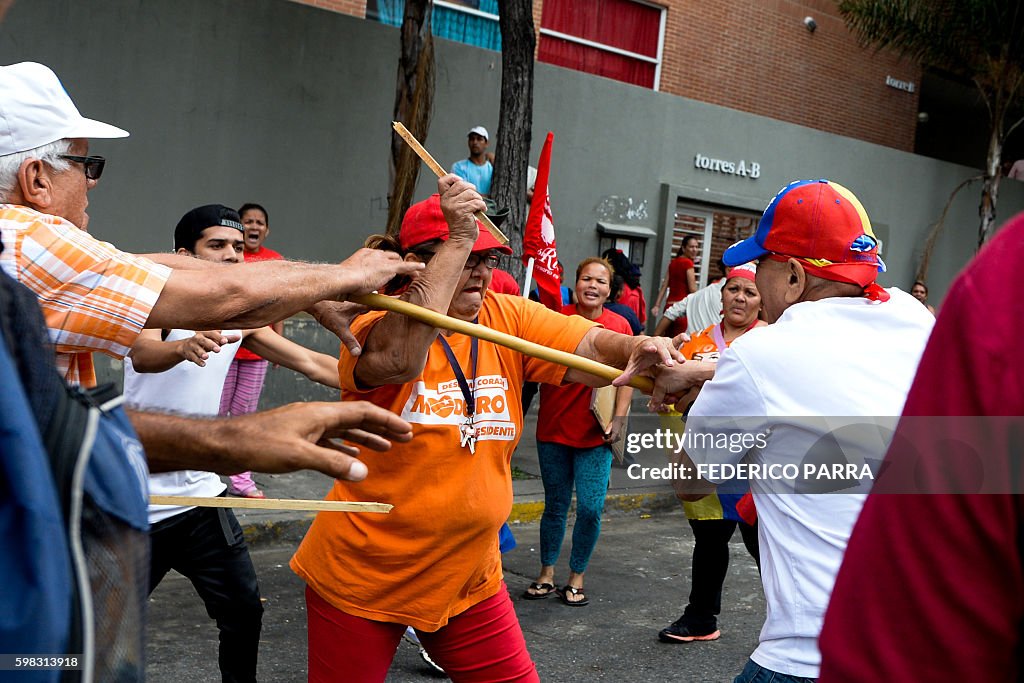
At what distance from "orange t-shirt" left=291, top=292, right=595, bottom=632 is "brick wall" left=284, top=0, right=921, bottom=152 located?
11396 millimetres

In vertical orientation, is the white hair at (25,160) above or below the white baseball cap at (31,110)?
below

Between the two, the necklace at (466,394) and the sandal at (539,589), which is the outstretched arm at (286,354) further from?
the sandal at (539,589)

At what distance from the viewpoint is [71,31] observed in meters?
8.98

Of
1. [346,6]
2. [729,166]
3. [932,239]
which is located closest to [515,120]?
[346,6]

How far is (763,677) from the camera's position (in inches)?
97.4

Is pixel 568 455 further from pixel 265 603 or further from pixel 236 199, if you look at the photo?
pixel 236 199

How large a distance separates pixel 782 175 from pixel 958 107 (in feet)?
26.9

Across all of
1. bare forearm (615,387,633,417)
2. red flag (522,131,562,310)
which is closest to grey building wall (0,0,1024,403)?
red flag (522,131,562,310)

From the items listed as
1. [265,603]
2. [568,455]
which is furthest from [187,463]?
[568,455]

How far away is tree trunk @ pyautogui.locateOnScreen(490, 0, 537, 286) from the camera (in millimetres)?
9078

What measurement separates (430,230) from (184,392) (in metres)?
1.54

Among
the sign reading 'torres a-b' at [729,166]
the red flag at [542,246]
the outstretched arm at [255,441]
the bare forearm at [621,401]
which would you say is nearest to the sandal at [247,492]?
the red flag at [542,246]

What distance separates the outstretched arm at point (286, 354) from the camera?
429 cm

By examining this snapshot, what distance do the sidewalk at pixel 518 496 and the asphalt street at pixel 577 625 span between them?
0.36 feet
